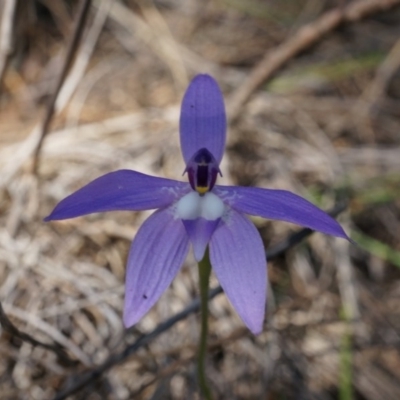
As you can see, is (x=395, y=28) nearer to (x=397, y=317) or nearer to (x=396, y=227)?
(x=396, y=227)

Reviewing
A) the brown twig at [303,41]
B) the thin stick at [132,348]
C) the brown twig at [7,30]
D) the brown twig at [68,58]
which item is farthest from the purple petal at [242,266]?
the brown twig at [303,41]

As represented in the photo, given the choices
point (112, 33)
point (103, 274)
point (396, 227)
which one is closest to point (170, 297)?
point (103, 274)

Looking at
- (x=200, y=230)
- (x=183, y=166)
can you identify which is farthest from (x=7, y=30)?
(x=200, y=230)

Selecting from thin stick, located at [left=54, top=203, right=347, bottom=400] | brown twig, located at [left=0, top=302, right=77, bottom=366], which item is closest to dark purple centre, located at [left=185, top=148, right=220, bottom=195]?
thin stick, located at [left=54, top=203, right=347, bottom=400]

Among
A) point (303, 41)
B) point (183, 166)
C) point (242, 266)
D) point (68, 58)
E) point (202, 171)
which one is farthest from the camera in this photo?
point (303, 41)

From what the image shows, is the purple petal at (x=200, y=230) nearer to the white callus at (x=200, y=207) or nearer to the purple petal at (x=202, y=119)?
the white callus at (x=200, y=207)

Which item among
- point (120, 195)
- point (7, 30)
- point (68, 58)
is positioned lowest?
point (120, 195)

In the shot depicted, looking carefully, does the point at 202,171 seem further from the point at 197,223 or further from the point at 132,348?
the point at 132,348
